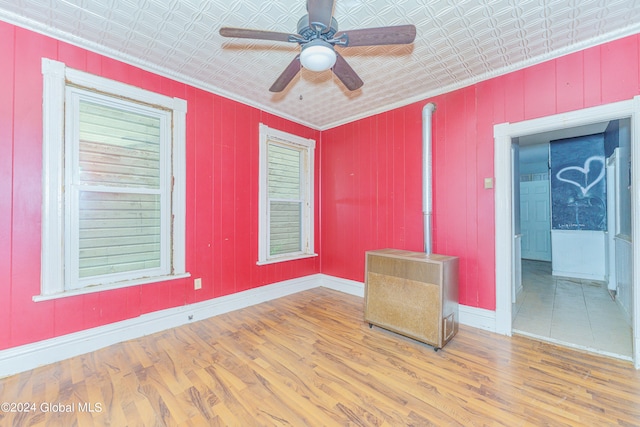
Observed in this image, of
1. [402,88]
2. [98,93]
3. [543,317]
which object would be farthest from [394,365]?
[98,93]

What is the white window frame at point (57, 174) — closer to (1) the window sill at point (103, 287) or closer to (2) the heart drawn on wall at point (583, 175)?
(1) the window sill at point (103, 287)

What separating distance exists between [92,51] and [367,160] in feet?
10.3

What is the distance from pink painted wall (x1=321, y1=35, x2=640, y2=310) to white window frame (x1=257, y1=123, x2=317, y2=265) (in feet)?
0.86

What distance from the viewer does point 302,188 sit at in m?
4.30

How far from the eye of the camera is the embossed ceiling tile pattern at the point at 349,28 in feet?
6.23

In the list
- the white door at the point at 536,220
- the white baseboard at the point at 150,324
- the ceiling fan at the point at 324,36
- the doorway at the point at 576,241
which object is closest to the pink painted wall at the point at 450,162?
the white baseboard at the point at 150,324

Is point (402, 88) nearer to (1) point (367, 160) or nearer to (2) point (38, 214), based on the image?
(1) point (367, 160)

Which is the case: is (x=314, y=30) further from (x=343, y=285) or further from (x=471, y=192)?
(x=343, y=285)

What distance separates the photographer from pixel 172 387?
72.9 inches

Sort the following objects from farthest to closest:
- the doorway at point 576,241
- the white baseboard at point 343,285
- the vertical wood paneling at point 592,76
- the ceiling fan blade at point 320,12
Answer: the white baseboard at point 343,285
the doorway at point 576,241
the vertical wood paneling at point 592,76
the ceiling fan blade at point 320,12

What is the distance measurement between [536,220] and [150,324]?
26.6ft

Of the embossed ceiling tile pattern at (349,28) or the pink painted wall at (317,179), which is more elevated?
the embossed ceiling tile pattern at (349,28)

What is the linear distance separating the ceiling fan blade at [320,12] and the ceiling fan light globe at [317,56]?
0.11m

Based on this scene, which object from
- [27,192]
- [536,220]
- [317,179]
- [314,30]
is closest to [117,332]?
[27,192]
